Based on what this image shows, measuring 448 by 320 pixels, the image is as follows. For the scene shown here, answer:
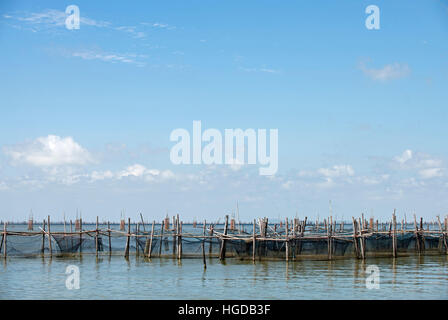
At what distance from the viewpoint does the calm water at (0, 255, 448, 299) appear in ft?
55.4

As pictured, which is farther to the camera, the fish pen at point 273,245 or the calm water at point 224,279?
the fish pen at point 273,245

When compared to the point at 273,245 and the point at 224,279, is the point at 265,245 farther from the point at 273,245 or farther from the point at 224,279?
the point at 224,279

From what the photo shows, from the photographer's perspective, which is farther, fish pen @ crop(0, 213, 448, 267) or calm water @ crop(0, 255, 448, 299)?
fish pen @ crop(0, 213, 448, 267)

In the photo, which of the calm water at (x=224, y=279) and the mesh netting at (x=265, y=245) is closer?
the calm water at (x=224, y=279)

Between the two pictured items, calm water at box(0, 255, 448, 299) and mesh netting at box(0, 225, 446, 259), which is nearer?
calm water at box(0, 255, 448, 299)

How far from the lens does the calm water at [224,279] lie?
1688 cm

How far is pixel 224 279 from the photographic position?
20.0 m

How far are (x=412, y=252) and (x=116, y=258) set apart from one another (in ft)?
53.9

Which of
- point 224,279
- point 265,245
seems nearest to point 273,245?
point 265,245

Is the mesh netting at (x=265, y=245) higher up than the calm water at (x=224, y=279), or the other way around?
the mesh netting at (x=265, y=245)

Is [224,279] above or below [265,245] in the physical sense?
below

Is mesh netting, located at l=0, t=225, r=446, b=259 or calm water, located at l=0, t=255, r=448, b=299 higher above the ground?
mesh netting, located at l=0, t=225, r=446, b=259

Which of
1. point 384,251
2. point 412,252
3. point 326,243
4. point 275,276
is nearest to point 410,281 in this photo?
point 275,276
